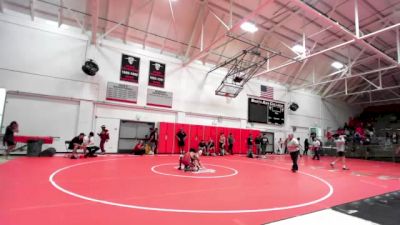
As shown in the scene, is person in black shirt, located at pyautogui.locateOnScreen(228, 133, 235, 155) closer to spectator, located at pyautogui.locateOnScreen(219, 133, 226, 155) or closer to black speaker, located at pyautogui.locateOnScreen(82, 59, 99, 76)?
spectator, located at pyautogui.locateOnScreen(219, 133, 226, 155)

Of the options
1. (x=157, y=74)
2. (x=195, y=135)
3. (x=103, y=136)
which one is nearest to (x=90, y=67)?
(x=103, y=136)

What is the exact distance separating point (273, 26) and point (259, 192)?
43.6ft

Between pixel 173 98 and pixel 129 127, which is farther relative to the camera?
pixel 173 98

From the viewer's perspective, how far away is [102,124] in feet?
41.3

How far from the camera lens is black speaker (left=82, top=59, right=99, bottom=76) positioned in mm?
11498

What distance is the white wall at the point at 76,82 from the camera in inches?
417

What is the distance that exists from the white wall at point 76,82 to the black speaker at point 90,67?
694mm

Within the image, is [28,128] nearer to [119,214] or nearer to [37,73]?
[37,73]

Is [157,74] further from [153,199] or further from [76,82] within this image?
[153,199]

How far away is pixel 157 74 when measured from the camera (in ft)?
47.3

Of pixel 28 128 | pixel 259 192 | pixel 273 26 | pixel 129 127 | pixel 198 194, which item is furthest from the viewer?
pixel 273 26

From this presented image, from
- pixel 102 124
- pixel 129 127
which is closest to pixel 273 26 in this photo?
pixel 129 127

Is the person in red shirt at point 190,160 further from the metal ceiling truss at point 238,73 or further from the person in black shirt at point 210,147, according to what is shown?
the metal ceiling truss at point 238,73

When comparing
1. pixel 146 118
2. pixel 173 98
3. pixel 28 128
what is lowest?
pixel 28 128
